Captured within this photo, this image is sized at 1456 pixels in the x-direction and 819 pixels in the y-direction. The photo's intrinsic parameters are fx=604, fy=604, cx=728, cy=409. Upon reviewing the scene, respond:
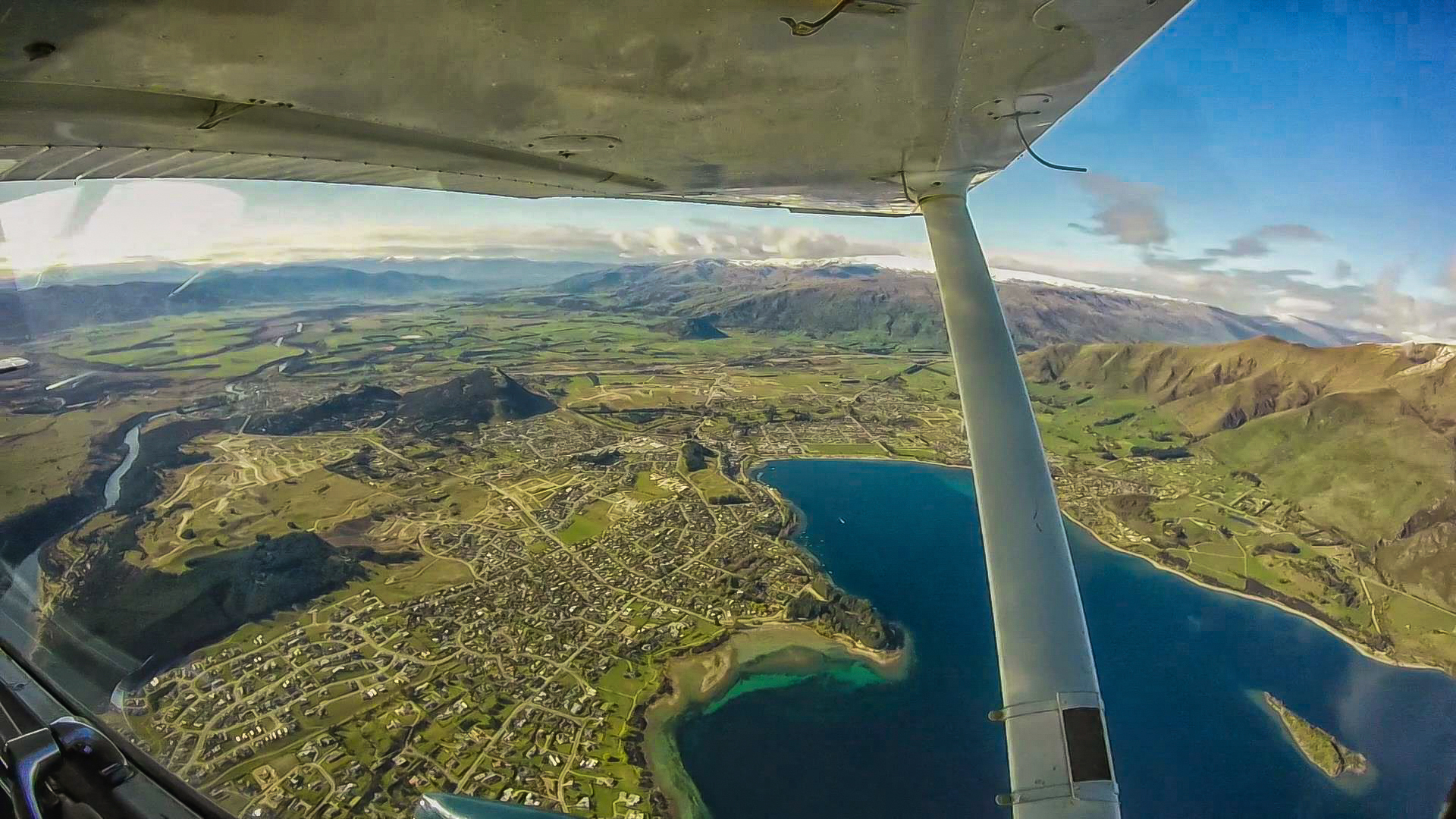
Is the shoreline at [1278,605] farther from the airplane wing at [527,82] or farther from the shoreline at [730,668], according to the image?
the airplane wing at [527,82]

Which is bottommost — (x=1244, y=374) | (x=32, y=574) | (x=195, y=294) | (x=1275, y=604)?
(x=1275, y=604)

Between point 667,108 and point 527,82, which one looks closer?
point 527,82

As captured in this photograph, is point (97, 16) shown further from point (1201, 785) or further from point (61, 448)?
point (61, 448)

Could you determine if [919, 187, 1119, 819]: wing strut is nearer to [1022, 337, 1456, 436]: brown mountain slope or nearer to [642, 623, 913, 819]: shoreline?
[642, 623, 913, 819]: shoreline

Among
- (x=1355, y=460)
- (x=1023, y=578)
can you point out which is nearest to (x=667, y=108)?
(x=1023, y=578)

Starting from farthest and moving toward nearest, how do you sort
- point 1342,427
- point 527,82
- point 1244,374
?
point 1244,374
point 1342,427
point 527,82

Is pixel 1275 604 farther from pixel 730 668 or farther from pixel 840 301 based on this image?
pixel 840 301

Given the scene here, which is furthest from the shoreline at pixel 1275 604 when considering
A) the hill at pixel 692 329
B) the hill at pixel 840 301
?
the hill at pixel 692 329
